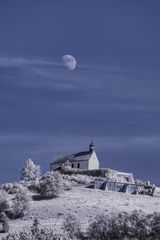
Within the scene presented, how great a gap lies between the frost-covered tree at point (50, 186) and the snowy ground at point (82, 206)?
1.07 m

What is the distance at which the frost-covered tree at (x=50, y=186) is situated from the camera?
101 meters

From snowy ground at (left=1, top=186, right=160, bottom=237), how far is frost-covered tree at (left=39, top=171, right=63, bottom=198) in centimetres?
107

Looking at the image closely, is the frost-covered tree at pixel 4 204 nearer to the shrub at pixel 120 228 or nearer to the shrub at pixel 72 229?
the shrub at pixel 72 229

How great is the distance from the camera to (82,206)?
91625 millimetres

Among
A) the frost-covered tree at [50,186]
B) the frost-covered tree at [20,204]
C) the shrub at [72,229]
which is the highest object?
the frost-covered tree at [50,186]

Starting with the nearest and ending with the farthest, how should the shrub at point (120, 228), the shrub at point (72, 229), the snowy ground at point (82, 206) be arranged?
the shrub at point (72, 229) < the shrub at point (120, 228) < the snowy ground at point (82, 206)

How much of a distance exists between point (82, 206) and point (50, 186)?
1089cm

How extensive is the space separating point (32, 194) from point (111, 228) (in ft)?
86.2

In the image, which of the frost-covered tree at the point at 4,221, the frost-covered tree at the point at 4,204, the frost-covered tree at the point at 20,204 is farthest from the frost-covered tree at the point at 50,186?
the frost-covered tree at the point at 4,221

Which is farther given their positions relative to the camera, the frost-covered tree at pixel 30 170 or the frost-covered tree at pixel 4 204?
the frost-covered tree at pixel 30 170

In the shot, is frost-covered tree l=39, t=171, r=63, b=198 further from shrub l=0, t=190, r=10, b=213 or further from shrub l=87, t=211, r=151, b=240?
shrub l=87, t=211, r=151, b=240

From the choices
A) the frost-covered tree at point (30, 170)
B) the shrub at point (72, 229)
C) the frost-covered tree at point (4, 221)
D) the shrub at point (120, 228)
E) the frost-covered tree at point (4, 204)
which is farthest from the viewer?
the frost-covered tree at point (30, 170)

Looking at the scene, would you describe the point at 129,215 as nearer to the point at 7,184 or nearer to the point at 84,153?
the point at 7,184

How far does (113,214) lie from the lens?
285ft
